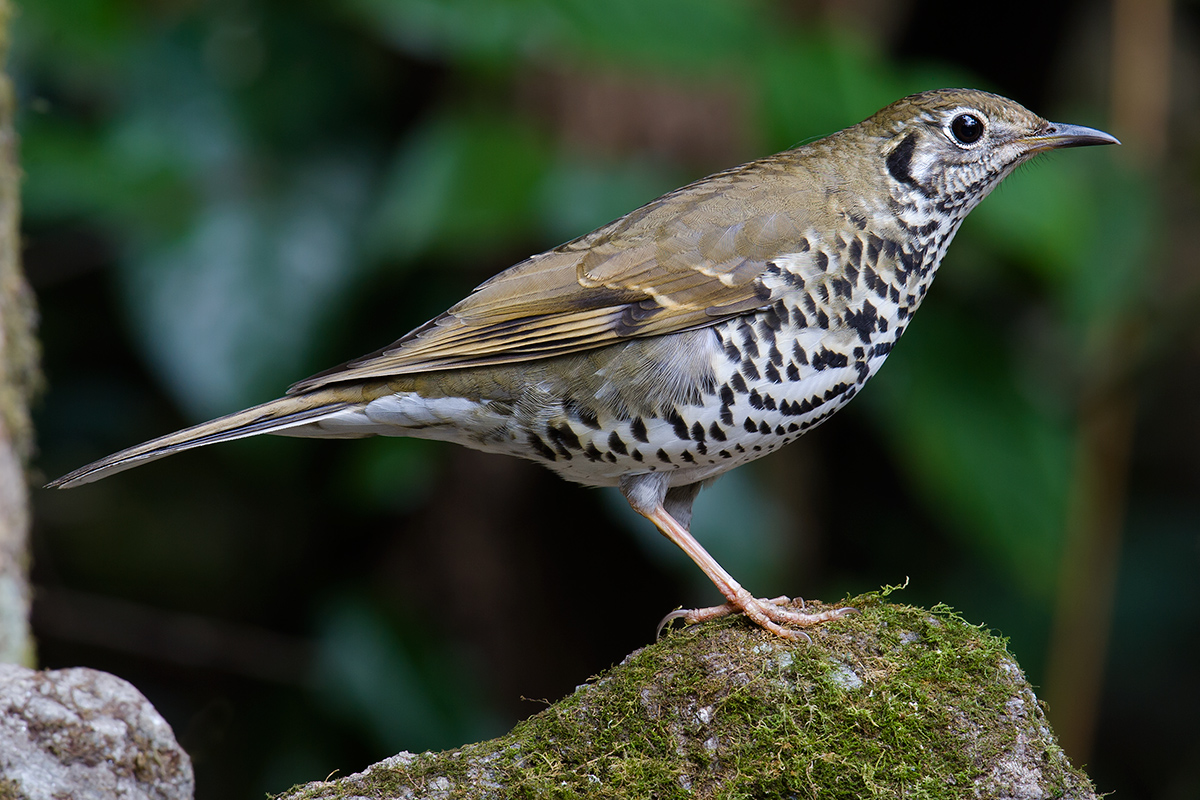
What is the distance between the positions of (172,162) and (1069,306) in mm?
3701

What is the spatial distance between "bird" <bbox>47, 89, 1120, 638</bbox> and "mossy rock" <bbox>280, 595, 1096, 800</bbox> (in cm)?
35

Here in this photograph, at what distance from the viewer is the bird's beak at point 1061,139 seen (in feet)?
11.8

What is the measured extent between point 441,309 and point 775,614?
2299 millimetres

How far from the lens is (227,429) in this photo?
3129 millimetres

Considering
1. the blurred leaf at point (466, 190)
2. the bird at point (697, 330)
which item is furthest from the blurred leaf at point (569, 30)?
the bird at point (697, 330)

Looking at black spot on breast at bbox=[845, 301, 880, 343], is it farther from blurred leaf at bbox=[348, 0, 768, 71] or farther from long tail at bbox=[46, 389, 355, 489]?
blurred leaf at bbox=[348, 0, 768, 71]

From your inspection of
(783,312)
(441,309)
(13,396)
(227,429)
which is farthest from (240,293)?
(783,312)

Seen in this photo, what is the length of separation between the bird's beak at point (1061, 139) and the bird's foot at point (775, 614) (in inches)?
63.0

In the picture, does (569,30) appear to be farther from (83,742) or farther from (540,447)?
(83,742)

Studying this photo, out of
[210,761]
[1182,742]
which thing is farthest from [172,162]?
[1182,742]

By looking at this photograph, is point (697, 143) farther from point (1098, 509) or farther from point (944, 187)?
point (1098, 509)

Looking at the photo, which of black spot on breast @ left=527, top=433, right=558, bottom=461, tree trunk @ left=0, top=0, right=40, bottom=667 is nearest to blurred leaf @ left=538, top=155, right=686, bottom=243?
black spot on breast @ left=527, top=433, right=558, bottom=461

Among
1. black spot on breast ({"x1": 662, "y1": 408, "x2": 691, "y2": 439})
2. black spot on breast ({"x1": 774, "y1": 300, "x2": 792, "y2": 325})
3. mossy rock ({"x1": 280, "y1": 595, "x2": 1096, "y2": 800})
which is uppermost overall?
black spot on breast ({"x1": 774, "y1": 300, "x2": 792, "y2": 325})

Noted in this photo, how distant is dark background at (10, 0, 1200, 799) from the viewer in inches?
178
